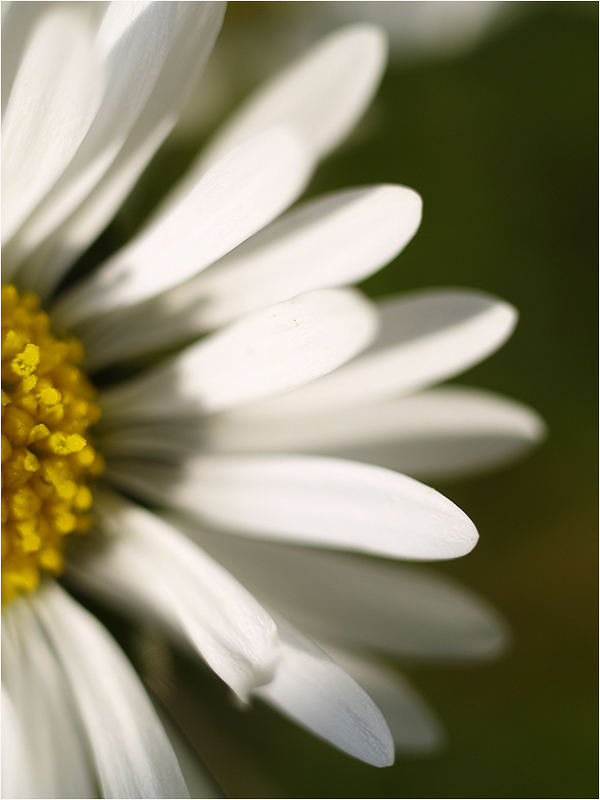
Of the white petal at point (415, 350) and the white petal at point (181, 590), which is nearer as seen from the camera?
the white petal at point (181, 590)

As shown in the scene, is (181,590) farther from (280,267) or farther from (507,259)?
(507,259)

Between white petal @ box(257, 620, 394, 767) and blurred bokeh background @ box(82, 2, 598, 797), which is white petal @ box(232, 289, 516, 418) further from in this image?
blurred bokeh background @ box(82, 2, 598, 797)

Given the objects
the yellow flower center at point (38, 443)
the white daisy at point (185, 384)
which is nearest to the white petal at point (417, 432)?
the white daisy at point (185, 384)

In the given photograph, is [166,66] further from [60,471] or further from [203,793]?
[203,793]

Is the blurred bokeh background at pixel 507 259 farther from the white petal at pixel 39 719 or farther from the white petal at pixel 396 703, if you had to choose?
the white petal at pixel 39 719

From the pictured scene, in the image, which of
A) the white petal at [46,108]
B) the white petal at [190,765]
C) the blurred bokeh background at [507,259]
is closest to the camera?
the white petal at [46,108]

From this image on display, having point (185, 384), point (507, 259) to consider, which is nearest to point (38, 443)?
point (185, 384)
